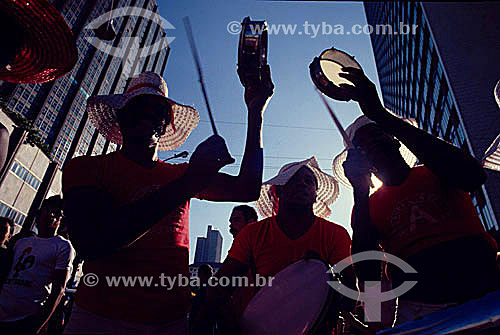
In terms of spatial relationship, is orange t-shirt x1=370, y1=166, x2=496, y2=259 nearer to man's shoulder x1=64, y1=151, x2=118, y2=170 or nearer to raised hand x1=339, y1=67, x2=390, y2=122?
raised hand x1=339, y1=67, x2=390, y2=122

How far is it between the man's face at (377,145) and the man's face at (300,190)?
0.49 meters

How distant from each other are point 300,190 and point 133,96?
4.83ft

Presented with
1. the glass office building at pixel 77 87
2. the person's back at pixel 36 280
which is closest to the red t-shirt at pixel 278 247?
the person's back at pixel 36 280

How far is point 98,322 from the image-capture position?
122 cm

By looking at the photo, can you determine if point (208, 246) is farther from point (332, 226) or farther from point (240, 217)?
point (332, 226)

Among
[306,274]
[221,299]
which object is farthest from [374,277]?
[221,299]

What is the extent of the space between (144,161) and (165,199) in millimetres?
632

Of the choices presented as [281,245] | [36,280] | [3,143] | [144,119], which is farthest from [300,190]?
[36,280]

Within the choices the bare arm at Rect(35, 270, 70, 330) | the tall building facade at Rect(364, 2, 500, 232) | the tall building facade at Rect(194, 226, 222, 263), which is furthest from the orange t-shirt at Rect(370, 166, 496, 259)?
the tall building facade at Rect(194, 226, 222, 263)

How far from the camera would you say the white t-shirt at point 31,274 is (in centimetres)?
293

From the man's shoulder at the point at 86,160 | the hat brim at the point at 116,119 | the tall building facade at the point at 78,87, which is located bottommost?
the man's shoulder at the point at 86,160

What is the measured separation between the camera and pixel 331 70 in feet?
8.91

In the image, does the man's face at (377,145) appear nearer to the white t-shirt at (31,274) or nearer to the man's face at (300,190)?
the man's face at (300,190)

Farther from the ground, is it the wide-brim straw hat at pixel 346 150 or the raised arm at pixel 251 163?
the wide-brim straw hat at pixel 346 150
